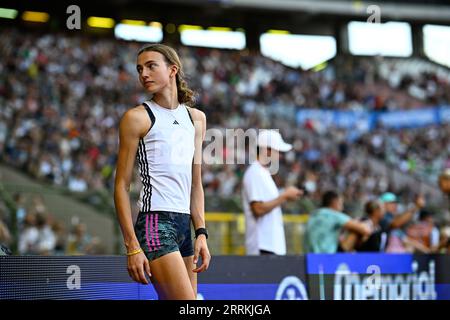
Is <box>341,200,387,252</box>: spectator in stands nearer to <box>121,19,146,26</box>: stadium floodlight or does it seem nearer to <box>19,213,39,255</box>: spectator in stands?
<box>19,213,39,255</box>: spectator in stands

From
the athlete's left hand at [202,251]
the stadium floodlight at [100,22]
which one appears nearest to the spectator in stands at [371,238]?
the athlete's left hand at [202,251]

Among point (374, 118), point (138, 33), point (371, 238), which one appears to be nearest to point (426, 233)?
point (371, 238)

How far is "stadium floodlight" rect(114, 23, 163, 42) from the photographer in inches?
→ 1264

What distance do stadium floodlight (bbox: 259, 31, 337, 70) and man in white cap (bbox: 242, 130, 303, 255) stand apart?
1043 inches

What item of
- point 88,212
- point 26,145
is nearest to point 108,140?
point 26,145

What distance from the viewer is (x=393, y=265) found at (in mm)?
9336

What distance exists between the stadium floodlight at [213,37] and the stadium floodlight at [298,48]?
3.63ft

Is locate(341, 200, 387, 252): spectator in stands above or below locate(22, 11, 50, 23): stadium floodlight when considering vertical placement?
below

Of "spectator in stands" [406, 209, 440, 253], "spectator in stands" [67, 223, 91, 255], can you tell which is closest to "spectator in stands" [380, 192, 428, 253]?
"spectator in stands" [406, 209, 440, 253]

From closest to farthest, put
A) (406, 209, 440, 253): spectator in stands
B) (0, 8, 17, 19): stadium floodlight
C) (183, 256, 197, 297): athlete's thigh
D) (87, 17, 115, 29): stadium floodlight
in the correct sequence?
(183, 256, 197, 297): athlete's thigh, (406, 209, 440, 253): spectator in stands, (0, 8, 17, 19): stadium floodlight, (87, 17, 115, 29): stadium floodlight

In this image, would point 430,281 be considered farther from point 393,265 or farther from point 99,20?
point 99,20

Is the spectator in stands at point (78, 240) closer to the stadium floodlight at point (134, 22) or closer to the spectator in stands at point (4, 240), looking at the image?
the spectator in stands at point (4, 240)

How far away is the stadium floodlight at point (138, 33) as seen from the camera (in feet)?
105
